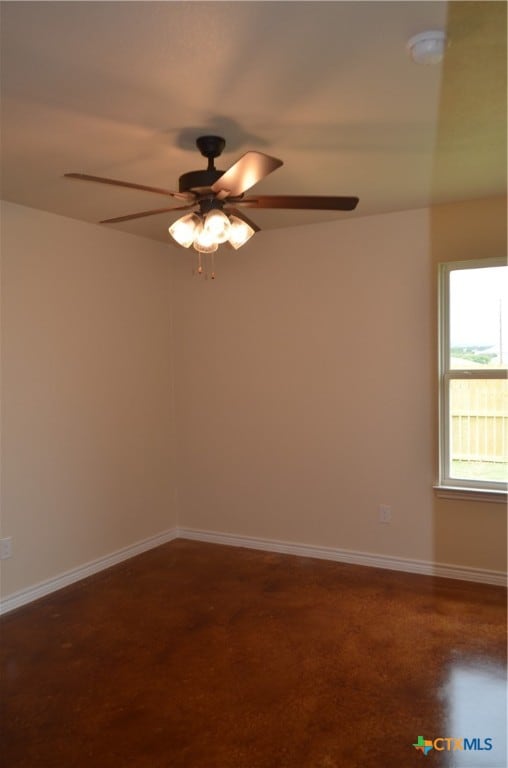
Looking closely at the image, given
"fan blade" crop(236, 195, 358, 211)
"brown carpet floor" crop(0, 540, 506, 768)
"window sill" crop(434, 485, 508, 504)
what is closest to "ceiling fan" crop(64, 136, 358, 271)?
"fan blade" crop(236, 195, 358, 211)

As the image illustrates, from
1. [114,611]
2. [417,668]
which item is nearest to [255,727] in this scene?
[417,668]

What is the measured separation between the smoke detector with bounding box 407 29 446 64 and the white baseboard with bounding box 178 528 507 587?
9.89 ft

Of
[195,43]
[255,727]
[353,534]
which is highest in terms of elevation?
[195,43]

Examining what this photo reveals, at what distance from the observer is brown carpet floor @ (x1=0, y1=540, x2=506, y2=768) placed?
7.14 ft

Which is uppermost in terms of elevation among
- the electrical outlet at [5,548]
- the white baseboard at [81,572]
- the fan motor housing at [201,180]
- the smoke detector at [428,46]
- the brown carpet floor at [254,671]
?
the smoke detector at [428,46]

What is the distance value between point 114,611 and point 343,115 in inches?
115

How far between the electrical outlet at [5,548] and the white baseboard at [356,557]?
5.40ft

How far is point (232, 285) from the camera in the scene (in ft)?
14.7

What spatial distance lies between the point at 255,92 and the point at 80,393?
8.09 ft

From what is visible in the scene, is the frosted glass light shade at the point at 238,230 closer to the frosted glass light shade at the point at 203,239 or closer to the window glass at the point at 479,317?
the frosted glass light shade at the point at 203,239

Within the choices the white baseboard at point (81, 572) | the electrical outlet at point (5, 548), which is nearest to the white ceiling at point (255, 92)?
the electrical outlet at point (5, 548)

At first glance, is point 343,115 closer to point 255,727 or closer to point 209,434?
point 255,727

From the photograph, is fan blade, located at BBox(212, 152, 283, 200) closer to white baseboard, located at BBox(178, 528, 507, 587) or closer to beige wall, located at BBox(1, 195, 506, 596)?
beige wall, located at BBox(1, 195, 506, 596)

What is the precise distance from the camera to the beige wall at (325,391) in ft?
12.5
